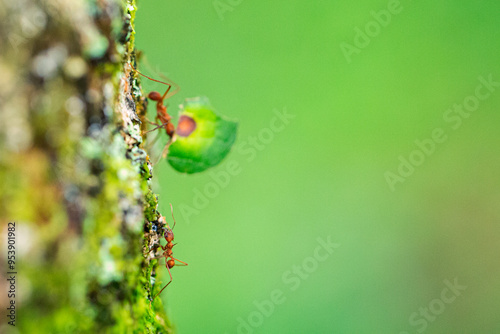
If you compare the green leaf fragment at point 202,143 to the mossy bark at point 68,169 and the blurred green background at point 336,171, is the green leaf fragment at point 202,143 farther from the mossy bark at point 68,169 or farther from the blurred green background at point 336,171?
the blurred green background at point 336,171

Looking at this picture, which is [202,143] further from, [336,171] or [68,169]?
[336,171]

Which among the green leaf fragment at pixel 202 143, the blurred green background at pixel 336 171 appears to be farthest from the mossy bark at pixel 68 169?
the blurred green background at pixel 336 171

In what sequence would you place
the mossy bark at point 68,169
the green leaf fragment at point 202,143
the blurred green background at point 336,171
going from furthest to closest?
the blurred green background at point 336,171 < the green leaf fragment at point 202,143 < the mossy bark at point 68,169

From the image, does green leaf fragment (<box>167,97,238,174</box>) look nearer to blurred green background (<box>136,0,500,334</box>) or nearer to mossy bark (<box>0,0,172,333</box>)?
mossy bark (<box>0,0,172,333</box>)

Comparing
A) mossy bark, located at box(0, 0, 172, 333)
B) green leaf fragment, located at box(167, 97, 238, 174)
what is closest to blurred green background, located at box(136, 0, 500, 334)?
green leaf fragment, located at box(167, 97, 238, 174)

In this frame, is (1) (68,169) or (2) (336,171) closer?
(1) (68,169)

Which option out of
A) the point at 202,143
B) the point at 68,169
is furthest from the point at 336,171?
the point at 68,169
